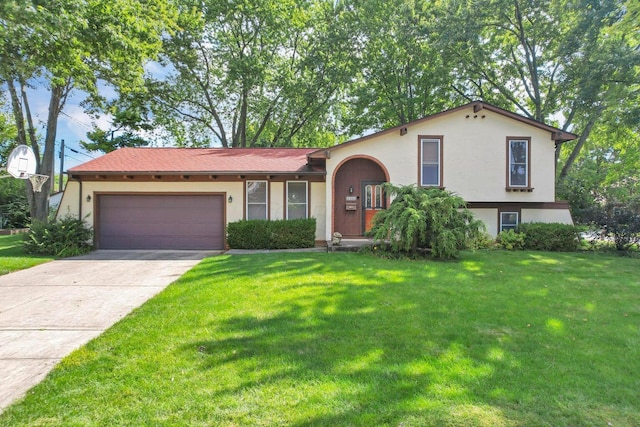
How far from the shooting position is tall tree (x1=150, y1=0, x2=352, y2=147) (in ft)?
63.9

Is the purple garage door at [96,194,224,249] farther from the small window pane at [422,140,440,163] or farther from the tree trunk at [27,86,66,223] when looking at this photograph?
the small window pane at [422,140,440,163]

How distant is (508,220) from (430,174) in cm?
351

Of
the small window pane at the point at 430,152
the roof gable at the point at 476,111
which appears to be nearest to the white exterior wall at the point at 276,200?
the roof gable at the point at 476,111

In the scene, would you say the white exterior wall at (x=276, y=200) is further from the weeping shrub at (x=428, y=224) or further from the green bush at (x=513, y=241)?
the green bush at (x=513, y=241)

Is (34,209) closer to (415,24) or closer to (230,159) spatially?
(230,159)

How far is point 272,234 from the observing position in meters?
10.9

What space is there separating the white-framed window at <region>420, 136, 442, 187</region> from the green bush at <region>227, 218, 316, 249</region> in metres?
4.33

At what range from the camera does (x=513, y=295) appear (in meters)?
5.42

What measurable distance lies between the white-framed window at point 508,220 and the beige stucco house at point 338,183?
4 centimetres

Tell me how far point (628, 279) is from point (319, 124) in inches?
766

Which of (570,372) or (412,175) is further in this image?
(412,175)

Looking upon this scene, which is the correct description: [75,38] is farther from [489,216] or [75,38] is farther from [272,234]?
[489,216]

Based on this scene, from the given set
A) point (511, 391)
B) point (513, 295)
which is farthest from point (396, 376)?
point (513, 295)

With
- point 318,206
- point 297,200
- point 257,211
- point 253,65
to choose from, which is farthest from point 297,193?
point 253,65
